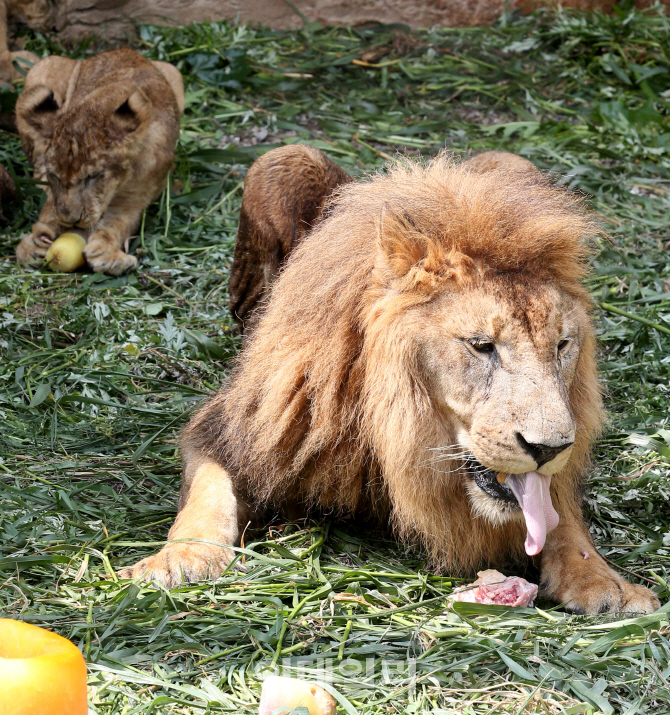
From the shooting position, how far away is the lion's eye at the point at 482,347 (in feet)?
9.41

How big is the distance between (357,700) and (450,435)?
2.79 feet

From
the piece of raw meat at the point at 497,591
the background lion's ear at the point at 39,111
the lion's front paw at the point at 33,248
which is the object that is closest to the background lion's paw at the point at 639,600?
the piece of raw meat at the point at 497,591

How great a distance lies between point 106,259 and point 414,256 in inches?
128

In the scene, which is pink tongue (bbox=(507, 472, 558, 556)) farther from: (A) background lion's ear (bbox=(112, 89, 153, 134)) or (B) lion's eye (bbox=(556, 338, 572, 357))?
(A) background lion's ear (bbox=(112, 89, 153, 134))

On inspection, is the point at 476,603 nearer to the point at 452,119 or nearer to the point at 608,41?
the point at 452,119

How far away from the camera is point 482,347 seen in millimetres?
2873

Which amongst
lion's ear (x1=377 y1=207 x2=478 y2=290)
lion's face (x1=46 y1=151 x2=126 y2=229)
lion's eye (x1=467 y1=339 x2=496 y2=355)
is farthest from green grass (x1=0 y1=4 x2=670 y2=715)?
lion's ear (x1=377 y1=207 x2=478 y2=290)

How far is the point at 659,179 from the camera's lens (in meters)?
6.84

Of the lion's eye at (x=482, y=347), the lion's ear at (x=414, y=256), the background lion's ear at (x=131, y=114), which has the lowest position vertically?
the background lion's ear at (x=131, y=114)

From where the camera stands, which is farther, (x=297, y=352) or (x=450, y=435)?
(x=297, y=352)

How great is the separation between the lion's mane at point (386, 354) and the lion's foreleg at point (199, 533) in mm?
102

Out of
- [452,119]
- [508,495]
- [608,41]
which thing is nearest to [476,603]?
[508,495]

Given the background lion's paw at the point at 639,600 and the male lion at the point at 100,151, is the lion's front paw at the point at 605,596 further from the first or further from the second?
the male lion at the point at 100,151

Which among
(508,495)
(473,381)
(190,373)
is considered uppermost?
(473,381)
